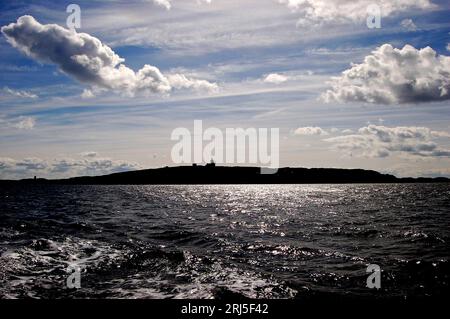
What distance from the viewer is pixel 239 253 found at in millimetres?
24500

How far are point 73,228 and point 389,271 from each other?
28.4 metres

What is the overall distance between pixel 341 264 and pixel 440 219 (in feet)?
90.1

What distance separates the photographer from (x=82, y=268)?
20375 millimetres
